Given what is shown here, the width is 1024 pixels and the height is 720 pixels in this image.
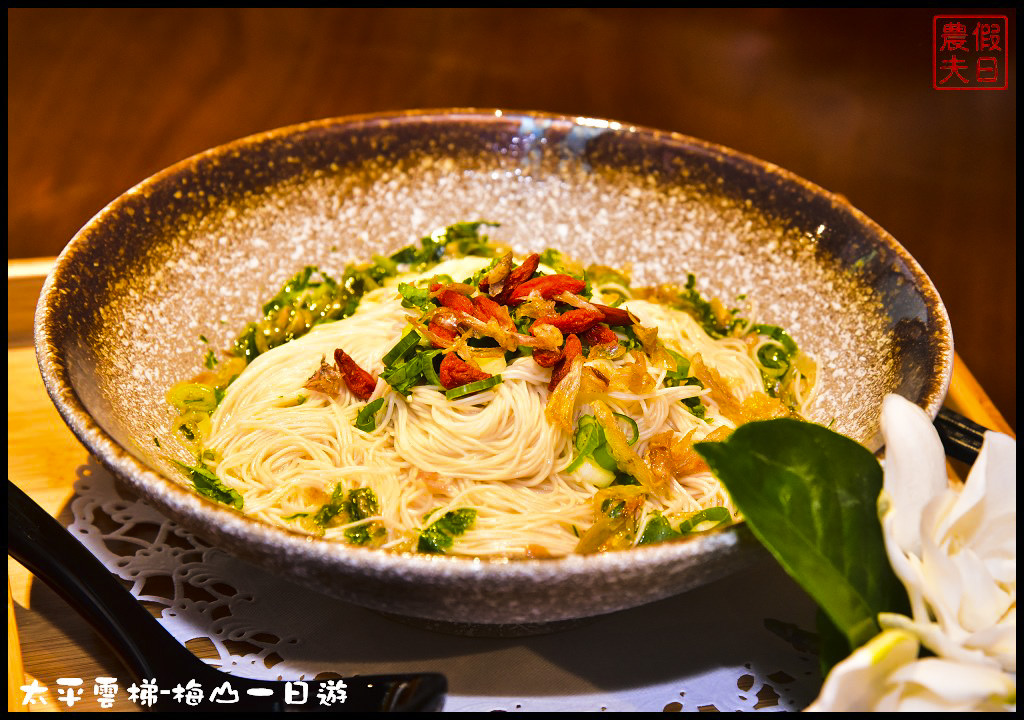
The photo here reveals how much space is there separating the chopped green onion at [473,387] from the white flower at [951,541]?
2.89 ft

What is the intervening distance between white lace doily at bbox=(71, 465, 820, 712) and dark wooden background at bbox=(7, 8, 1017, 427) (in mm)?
2617

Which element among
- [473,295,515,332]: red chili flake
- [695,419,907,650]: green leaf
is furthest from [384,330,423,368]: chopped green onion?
[695,419,907,650]: green leaf

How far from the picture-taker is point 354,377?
2.09m

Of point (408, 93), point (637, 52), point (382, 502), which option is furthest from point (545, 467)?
point (637, 52)

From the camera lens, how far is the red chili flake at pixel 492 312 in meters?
2.01

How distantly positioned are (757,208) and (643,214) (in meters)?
0.37

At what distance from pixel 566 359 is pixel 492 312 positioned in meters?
0.21

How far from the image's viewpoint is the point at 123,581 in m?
1.79

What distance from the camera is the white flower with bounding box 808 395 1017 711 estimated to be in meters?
1.21

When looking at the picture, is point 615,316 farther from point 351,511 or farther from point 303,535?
point 303,535

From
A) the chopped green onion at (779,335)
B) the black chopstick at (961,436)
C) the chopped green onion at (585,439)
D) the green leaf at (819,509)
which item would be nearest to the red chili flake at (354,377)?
the chopped green onion at (585,439)

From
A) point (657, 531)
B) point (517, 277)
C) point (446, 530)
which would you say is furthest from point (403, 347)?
point (657, 531)

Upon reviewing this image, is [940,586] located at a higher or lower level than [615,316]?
lower

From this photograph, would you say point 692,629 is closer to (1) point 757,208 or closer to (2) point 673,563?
(2) point 673,563
